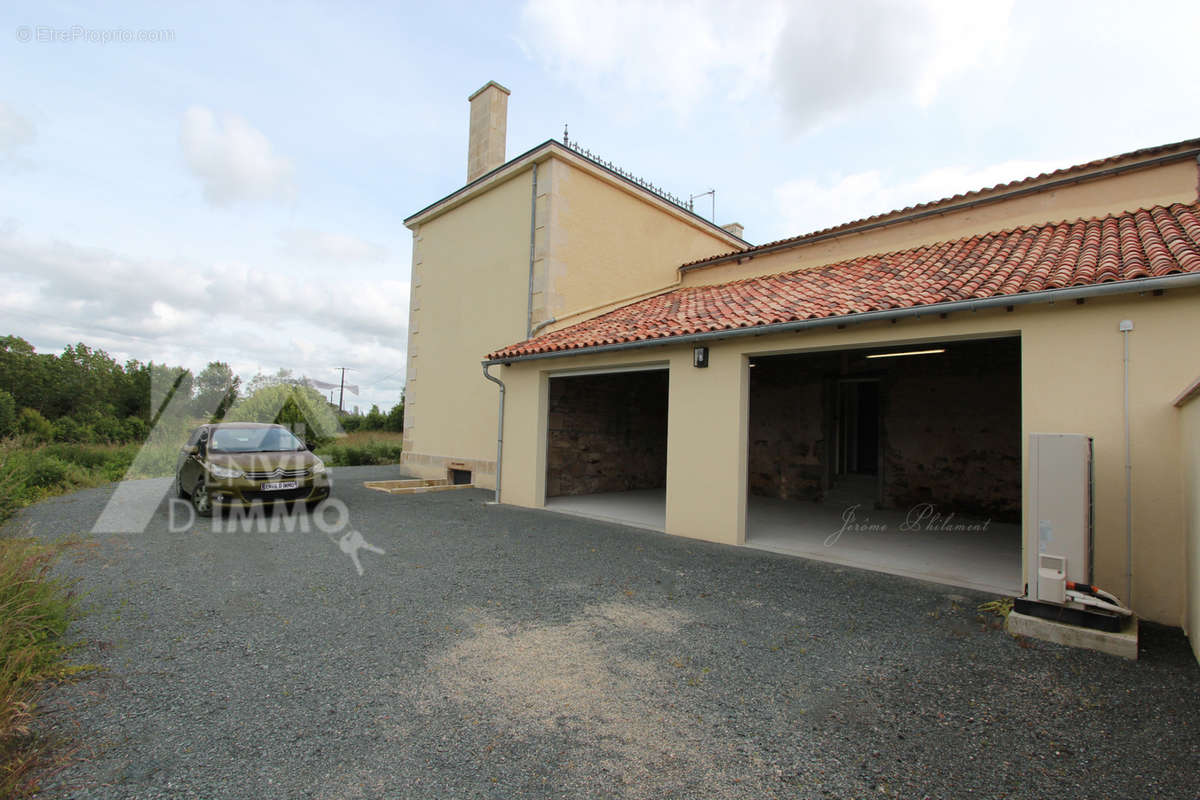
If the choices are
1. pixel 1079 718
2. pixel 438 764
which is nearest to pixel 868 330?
pixel 1079 718

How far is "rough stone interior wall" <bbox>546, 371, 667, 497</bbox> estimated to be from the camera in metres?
9.95

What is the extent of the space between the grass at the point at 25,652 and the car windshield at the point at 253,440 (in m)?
3.82

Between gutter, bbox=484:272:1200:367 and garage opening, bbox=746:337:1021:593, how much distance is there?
1.25 meters

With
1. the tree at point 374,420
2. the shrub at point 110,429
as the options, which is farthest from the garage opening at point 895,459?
the shrub at point 110,429

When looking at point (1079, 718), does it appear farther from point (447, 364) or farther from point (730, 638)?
point (447, 364)

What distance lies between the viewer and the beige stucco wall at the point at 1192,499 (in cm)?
330

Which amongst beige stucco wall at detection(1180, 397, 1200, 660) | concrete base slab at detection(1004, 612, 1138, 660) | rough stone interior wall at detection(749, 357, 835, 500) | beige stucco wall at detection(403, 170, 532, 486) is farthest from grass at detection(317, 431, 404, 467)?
beige stucco wall at detection(1180, 397, 1200, 660)

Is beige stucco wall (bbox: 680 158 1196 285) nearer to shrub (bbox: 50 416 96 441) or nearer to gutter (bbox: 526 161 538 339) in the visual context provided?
gutter (bbox: 526 161 538 339)

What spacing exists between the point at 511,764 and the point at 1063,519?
156 inches

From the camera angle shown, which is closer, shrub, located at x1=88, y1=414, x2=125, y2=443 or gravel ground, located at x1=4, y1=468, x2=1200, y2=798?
gravel ground, located at x1=4, y1=468, x2=1200, y2=798

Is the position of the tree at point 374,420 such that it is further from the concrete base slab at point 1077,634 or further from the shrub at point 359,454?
the concrete base slab at point 1077,634

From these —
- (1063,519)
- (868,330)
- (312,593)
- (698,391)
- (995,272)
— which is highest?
(995,272)

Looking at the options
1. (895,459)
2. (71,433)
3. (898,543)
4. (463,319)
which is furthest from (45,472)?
(895,459)

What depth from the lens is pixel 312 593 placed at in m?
4.44
